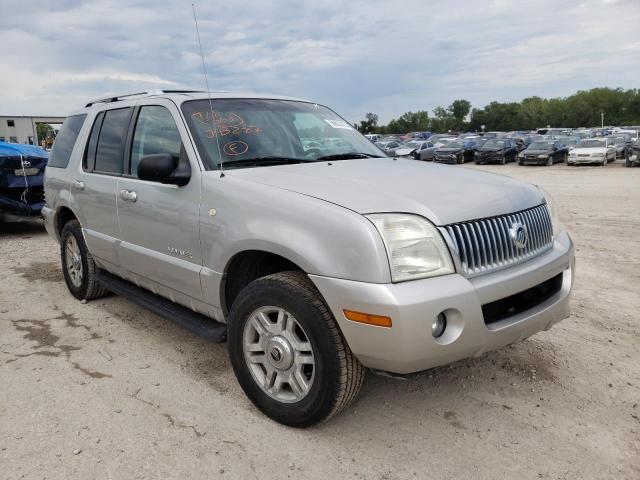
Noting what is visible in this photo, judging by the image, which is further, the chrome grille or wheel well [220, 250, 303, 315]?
wheel well [220, 250, 303, 315]

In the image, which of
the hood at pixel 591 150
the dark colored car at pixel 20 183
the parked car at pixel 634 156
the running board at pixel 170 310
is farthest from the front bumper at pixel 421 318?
the hood at pixel 591 150

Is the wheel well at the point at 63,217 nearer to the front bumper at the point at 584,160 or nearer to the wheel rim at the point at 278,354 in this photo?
the wheel rim at the point at 278,354

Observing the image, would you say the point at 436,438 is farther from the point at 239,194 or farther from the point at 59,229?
the point at 59,229

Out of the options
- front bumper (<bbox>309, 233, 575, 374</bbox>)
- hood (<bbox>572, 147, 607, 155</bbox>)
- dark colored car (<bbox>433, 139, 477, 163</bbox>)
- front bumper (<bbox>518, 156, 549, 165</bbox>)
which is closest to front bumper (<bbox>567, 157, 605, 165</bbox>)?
hood (<bbox>572, 147, 607, 155</bbox>)

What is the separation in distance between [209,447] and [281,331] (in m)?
0.69

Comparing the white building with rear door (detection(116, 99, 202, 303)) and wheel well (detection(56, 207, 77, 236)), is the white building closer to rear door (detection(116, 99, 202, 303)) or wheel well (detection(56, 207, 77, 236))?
wheel well (detection(56, 207, 77, 236))

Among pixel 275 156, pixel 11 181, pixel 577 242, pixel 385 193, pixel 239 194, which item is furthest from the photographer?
pixel 11 181

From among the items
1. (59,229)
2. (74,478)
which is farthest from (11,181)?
(74,478)

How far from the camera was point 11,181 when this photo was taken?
8945 millimetres

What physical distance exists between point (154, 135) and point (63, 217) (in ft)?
7.07

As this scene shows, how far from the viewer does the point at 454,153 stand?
106ft

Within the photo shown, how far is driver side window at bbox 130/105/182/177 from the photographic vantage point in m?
3.71

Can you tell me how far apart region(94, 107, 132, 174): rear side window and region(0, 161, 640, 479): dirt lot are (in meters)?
1.34

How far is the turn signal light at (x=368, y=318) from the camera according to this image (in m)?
2.49
